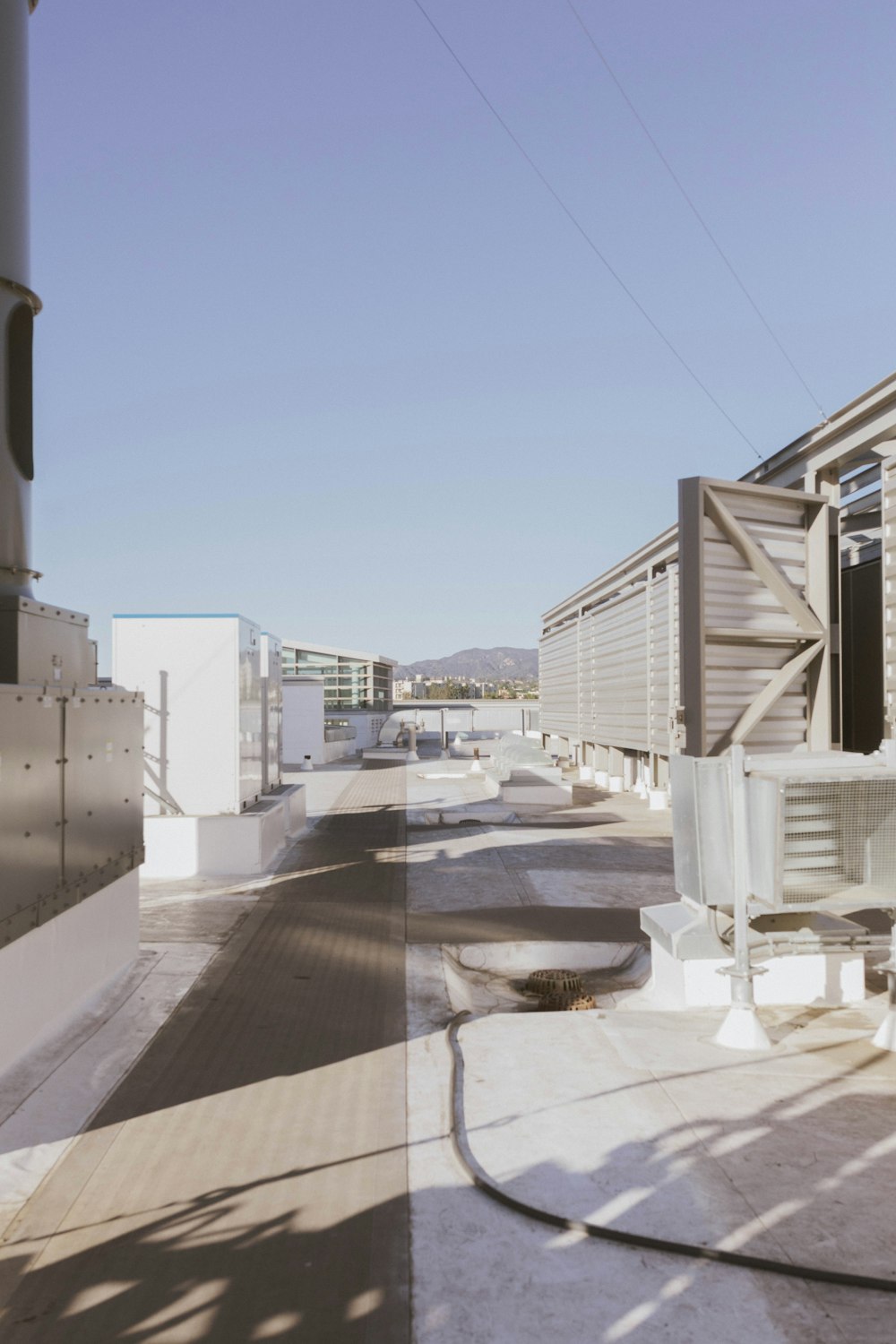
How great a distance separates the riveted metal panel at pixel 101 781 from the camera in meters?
7.88

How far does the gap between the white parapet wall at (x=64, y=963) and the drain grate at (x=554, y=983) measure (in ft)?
13.1

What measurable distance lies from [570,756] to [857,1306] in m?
40.9

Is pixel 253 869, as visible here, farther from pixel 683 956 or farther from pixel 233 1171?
pixel 233 1171

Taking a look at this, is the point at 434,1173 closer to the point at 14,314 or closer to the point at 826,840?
the point at 826,840

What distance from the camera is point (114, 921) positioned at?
9055 mm

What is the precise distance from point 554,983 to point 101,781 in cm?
472

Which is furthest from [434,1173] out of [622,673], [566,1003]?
[622,673]

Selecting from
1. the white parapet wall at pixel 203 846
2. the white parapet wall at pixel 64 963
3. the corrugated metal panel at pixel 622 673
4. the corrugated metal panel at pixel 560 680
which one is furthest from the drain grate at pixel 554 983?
the corrugated metal panel at pixel 560 680

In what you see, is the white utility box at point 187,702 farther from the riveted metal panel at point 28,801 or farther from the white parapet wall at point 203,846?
the riveted metal panel at point 28,801

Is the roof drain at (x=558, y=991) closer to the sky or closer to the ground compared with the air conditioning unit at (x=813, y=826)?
closer to the ground

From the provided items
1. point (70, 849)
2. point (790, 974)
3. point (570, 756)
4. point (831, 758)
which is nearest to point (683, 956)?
point (790, 974)

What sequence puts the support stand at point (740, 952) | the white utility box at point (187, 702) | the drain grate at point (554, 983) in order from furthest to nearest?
the white utility box at point (187, 702) → the drain grate at point (554, 983) → the support stand at point (740, 952)

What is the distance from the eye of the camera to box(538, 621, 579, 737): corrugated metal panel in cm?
3866

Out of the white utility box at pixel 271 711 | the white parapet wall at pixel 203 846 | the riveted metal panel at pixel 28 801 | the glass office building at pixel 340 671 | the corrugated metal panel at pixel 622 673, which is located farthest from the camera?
the glass office building at pixel 340 671
